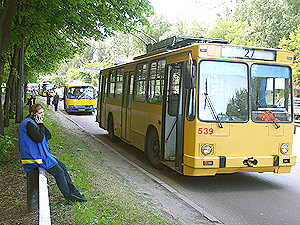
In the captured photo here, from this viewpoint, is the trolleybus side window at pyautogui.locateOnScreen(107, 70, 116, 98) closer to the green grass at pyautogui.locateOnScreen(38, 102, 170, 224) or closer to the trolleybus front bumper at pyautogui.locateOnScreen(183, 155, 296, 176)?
the green grass at pyautogui.locateOnScreen(38, 102, 170, 224)

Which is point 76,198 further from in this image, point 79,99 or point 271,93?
point 79,99

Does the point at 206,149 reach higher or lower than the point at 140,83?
lower

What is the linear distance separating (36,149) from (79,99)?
83.2 feet

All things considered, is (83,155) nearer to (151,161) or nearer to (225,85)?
(151,161)

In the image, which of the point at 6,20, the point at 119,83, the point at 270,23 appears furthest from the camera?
the point at 270,23

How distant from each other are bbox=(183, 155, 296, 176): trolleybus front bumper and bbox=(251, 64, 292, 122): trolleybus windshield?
2.83ft

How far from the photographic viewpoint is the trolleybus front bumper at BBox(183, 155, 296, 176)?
7371 mm

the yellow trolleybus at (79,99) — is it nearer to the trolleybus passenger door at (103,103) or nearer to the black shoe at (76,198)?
the trolleybus passenger door at (103,103)

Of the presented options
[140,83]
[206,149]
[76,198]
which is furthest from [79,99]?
[76,198]

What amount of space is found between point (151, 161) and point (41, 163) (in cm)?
506

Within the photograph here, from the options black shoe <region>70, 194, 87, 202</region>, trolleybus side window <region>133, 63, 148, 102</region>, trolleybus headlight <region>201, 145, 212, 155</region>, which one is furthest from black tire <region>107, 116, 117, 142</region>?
black shoe <region>70, 194, 87, 202</region>

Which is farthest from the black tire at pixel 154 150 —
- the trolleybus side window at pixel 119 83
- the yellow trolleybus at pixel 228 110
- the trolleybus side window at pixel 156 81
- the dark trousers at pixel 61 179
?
the dark trousers at pixel 61 179

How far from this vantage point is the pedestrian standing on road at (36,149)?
5.01 metres

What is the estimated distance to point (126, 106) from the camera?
486 inches
